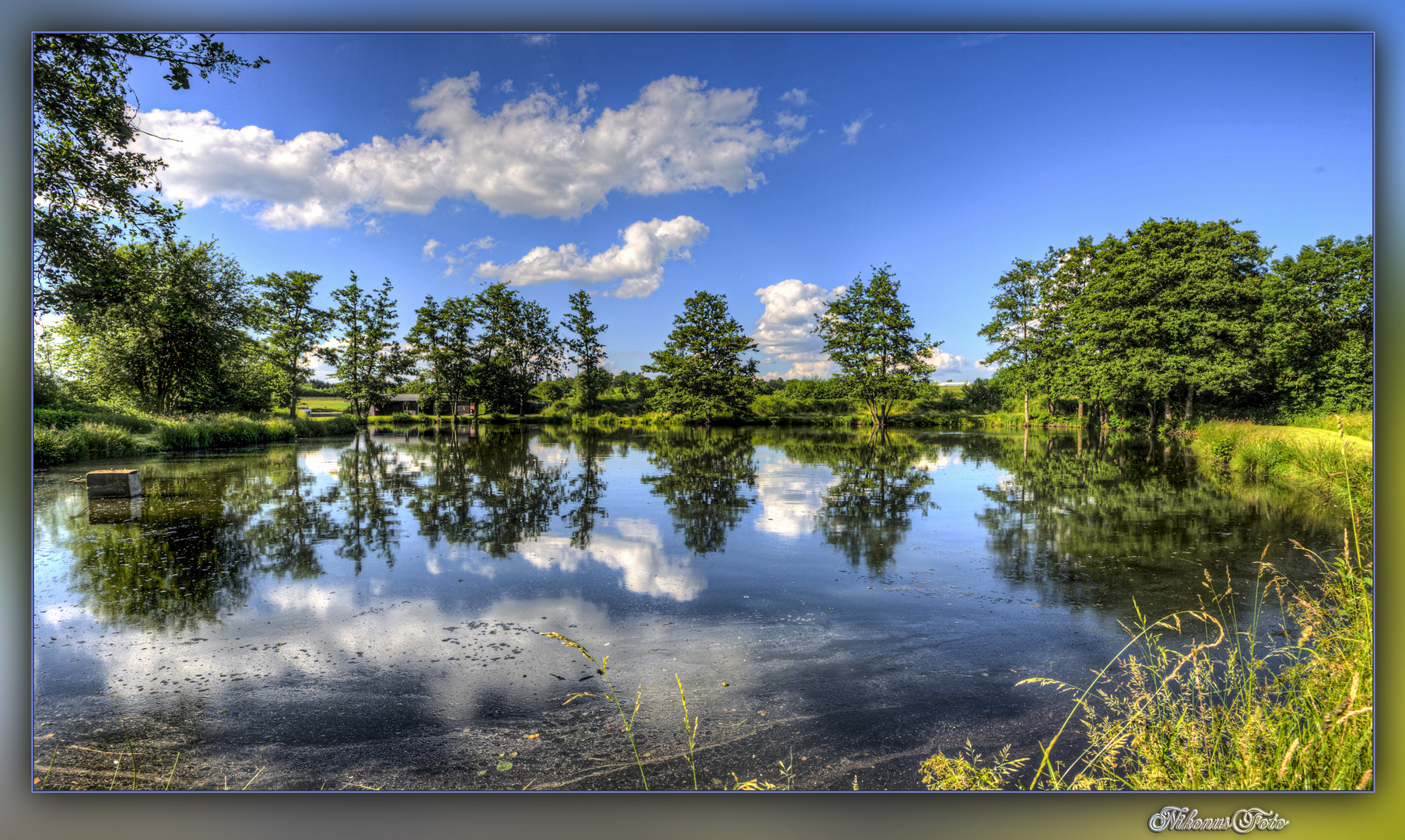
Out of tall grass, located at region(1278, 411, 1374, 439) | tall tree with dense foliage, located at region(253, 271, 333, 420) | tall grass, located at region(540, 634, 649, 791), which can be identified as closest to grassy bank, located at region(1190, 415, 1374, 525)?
tall grass, located at region(1278, 411, 1374, 439)

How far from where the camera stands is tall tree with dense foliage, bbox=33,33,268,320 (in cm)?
285

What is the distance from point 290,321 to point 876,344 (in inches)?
389

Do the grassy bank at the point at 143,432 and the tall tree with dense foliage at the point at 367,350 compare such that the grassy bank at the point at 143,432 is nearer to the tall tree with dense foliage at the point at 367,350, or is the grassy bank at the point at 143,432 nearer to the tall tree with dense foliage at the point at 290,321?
the tall tree with dense foliage at the point at 290,321

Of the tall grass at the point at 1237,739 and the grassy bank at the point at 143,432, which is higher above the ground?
the grassy bank at the point at 143,432

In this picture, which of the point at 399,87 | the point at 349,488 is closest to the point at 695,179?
the point at 399,87

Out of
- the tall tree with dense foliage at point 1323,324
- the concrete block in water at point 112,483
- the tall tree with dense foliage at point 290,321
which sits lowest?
the concrete block in water at point 112,483

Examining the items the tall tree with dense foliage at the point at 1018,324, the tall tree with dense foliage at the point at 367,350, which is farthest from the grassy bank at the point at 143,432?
the tall tree with dense foliage at the point at 1018,324

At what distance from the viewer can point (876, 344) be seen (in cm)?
1000

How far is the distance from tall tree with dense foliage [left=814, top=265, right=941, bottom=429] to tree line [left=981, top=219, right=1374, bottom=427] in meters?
1.29

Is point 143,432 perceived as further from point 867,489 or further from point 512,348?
point 867,489

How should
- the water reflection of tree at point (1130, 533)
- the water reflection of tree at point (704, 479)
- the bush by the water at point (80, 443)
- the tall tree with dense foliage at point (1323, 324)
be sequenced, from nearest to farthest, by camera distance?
the tall tree with dense foliage at point (1323, 324), the bush by the water at point (80, 443), the water reflection of tree at point (1130, 533), the water reflection of tree at point (704, 479)

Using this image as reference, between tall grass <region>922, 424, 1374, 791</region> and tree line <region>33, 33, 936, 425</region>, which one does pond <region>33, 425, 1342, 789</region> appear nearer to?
tall grass <region>922, 424, 1374, 791</region>

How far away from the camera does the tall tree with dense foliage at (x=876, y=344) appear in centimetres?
612

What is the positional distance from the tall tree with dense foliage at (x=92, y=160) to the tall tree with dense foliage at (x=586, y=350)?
3.18 m
